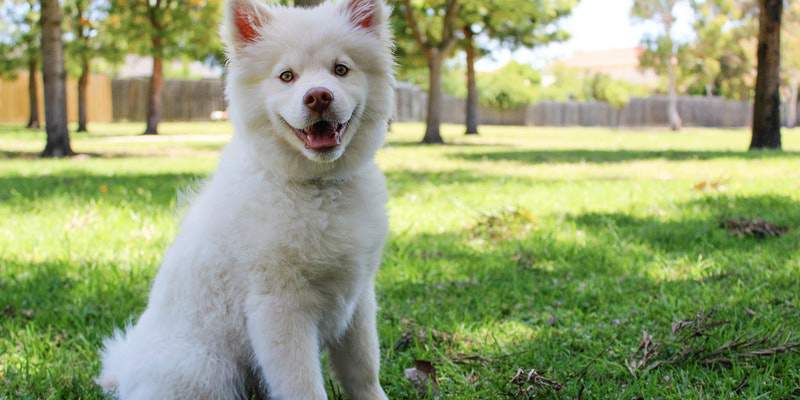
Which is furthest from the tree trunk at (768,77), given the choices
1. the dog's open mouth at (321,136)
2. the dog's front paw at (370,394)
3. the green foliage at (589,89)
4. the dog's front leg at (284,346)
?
the green foliage at (589,89)

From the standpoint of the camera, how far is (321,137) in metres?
2.45

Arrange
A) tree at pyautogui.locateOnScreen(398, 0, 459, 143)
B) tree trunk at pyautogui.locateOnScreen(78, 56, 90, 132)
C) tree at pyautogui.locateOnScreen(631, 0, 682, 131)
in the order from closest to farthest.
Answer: tree at pyautogui.locateOnScreen(398, 0, 459, 143) < tree trunk at pyautogui.locateOnScreen(78, 56, 90, 132) < tree at pyautogui.locateOnScreen(631, 0, 682, 131)

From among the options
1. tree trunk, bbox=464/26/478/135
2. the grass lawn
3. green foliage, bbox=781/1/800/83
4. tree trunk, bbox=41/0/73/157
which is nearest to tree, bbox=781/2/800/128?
green foliage, bbox=781/1/800/83

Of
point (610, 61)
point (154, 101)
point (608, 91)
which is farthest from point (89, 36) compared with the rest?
point (610, 61)

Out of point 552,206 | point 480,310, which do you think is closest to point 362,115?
point 480,310

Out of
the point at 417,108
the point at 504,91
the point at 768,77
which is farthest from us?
the point at 504,91

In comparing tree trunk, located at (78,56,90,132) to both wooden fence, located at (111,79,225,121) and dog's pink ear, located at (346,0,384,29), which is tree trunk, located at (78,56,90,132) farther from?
dog's pink ear, located at (346,0,384,29)

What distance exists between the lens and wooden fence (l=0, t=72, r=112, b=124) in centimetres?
3662

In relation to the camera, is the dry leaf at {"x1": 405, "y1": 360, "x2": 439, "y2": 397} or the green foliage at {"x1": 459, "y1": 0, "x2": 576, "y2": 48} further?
the green foliage at {"x1": 459, "y1": 0, "x2": 576, "y2": 48}

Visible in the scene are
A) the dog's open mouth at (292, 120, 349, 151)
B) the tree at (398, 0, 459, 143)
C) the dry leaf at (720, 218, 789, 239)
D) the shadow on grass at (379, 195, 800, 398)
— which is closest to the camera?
the dog's open mouth at (292, 120, 349, 151)

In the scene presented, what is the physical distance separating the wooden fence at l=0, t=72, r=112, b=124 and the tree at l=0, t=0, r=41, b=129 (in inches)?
281

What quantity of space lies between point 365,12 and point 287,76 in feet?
1.33

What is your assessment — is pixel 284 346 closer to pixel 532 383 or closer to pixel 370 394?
pixel 370 394

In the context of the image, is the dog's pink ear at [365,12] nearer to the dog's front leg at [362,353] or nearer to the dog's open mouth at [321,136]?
the dog's open mouth at [321,136]
